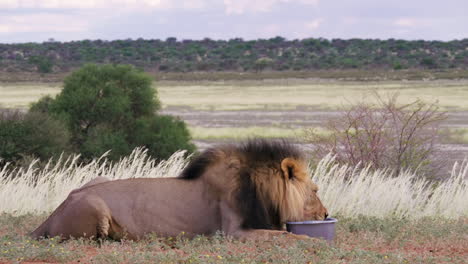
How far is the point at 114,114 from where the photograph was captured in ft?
77.8

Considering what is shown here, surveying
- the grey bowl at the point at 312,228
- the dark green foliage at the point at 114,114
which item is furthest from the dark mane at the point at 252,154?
the dark green foliage at the point at 114,114

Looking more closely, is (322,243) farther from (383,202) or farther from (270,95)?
(270,95)

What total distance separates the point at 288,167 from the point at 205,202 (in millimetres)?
881

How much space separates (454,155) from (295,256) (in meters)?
20.6

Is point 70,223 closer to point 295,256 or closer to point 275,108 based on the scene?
point 295,256

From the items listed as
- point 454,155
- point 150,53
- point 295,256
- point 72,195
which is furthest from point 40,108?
point 150,53

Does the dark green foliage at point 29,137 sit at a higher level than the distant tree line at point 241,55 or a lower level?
higher

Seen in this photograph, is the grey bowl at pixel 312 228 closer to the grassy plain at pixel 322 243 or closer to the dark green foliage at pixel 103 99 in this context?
the grassy plain at pixel 322 243

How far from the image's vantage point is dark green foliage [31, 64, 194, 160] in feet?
74.7

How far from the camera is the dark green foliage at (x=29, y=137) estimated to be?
19.0 m

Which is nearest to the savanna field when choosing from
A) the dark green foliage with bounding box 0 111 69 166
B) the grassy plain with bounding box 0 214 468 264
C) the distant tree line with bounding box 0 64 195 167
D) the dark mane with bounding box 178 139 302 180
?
the grassy plain with bounding box 0 214 468 264

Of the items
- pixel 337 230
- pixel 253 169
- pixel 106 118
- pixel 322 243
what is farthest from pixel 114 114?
pixel 322 243

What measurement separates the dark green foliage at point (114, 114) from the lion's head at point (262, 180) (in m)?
13.4

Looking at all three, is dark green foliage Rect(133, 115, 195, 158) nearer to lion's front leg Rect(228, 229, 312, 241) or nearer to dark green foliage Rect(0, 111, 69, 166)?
dark green foliage Rect(0, 111, 69, 166)
